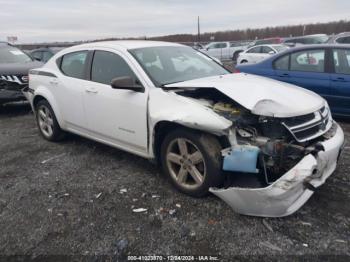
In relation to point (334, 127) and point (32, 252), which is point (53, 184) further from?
point (334, 127)

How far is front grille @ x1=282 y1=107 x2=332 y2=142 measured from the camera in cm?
313

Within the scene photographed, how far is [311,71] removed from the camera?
638cm

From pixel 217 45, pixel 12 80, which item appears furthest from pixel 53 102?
pixel 217 45

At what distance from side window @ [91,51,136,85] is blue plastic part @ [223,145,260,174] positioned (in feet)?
5.28

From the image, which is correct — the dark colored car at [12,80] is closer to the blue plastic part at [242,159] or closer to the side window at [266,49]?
the blue plastic part at [242,159]

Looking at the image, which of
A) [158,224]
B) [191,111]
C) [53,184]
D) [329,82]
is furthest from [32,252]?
[329,82]

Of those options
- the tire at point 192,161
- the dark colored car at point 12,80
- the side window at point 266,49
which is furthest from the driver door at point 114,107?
the side window at point 266,49

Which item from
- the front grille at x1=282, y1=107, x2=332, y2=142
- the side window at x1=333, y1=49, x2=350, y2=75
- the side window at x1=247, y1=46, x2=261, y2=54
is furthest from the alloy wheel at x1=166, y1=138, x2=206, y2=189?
the side window at x1=247, y1=46, x2=261, y2=54

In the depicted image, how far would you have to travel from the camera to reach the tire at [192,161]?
3295 millimetres

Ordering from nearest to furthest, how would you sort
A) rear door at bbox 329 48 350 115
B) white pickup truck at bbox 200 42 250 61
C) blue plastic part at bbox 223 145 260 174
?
blue plastic part at bbox 223 145 260 174 < rear door at bbox 329 48 350 115 < white pickup truck at bbox 200 42 250 61

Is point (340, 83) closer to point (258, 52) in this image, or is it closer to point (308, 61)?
point (308, 61)

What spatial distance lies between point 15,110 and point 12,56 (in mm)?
1448

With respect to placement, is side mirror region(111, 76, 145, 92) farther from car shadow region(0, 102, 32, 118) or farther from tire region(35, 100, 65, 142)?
car shadow region(0, 102, 32, 118)

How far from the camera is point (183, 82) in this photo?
152 inches
